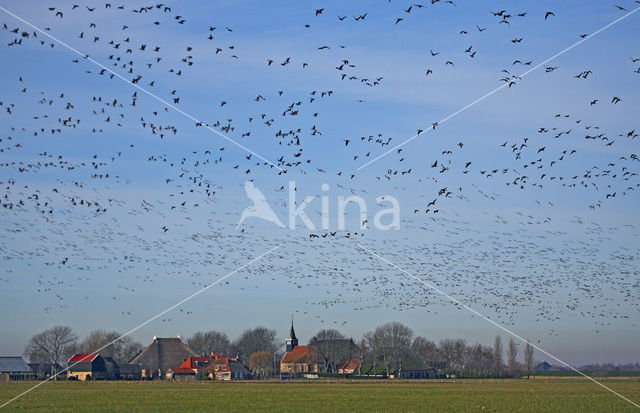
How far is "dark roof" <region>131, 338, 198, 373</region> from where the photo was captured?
597ft

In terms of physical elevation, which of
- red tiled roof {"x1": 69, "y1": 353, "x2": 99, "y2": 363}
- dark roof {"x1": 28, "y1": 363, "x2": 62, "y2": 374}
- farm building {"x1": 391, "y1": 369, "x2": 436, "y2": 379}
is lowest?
farm building {"x1": 391, "y1": 369, "x2": 436, "y2": 379}

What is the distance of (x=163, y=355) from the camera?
7288 inches

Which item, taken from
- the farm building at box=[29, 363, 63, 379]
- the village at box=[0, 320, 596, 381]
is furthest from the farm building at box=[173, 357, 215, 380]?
the farm building at box=[29, 363, 63, 379]

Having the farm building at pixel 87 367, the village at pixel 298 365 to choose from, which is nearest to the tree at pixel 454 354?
the village at pixel 298 365

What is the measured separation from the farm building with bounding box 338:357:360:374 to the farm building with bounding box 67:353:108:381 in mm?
53779

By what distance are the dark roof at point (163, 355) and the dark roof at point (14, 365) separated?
77.4ft

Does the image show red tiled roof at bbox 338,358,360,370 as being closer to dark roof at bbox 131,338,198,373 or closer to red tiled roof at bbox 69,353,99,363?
dark roof at bbox 131,338,198,373

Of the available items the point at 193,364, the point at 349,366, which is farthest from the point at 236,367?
the point at 349,366

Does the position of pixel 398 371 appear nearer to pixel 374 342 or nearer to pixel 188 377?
pixel 374 342

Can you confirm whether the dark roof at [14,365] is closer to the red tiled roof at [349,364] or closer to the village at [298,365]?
the village at [298,365]

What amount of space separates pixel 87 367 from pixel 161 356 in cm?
2917

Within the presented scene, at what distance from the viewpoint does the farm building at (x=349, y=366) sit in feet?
601

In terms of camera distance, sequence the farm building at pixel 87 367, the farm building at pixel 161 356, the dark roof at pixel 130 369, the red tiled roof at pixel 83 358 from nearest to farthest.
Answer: the farm building at pixel 87 367 → the red tiled roof at pixel 83 358 → the dark roof at pixel 130 369 → the farm building at pixel 161 356

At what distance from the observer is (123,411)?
4241 cm
